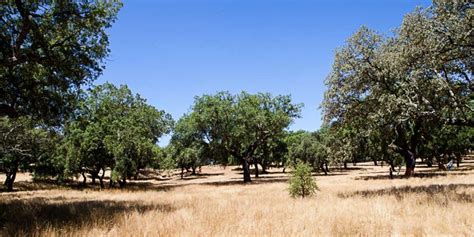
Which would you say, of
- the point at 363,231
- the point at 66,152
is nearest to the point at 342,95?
the point at 363,231

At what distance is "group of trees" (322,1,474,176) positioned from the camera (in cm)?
1459

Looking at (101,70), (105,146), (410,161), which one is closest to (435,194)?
(101,70)

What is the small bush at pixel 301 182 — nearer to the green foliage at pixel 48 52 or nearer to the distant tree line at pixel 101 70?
the distant tree line at pixel 101 70

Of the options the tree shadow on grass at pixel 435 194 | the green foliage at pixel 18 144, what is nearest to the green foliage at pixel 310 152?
the green foliage at pixel 18 144

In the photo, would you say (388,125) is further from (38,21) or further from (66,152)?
(66,152)

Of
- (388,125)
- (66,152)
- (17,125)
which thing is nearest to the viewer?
(388,125)

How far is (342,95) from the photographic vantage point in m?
20.8

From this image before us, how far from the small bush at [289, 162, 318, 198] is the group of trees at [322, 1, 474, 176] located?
16.3 feet

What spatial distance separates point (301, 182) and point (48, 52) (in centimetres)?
1343

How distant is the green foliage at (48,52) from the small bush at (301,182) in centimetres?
1134

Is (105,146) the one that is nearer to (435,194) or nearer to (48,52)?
(48,52)

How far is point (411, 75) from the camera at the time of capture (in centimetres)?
1730

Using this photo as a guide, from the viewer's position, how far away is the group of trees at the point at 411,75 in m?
14.6

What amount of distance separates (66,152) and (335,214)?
33204 millimetres
